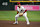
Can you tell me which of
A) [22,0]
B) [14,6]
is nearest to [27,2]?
[22,0]

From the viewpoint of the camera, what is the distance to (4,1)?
19219mm

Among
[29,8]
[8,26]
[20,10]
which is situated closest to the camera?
[8,26]

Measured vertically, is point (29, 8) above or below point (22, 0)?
below

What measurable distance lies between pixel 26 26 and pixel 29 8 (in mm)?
11192

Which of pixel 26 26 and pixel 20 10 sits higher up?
pixel 20 10

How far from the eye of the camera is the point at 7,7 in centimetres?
1916

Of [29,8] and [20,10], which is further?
[29,8]

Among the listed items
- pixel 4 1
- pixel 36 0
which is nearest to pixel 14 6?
pixel 4 1

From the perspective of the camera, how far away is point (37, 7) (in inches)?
722

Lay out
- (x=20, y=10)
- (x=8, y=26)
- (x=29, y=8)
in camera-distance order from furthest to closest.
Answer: (x=29, y=8) < (x=20, y=10) < (x=8, y=26)

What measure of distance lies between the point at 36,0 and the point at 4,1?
5.48m

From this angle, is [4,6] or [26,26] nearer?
[26,26]

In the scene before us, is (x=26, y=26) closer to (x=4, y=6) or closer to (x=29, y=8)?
(x=29, y=8)

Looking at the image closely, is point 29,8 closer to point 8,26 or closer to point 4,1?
point 4,1
